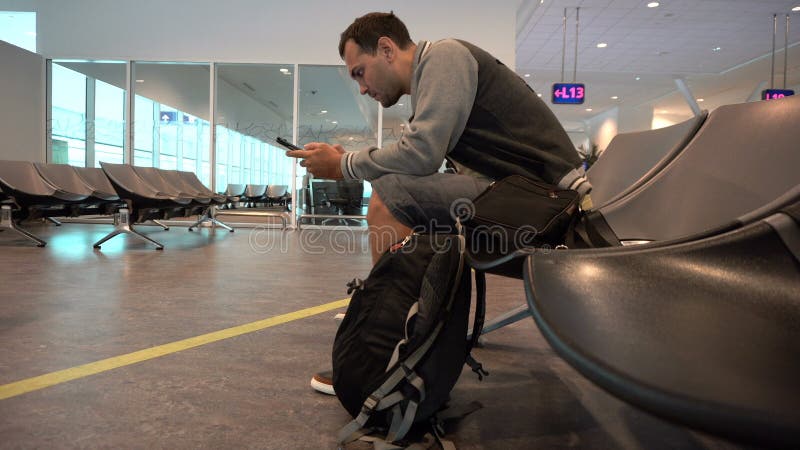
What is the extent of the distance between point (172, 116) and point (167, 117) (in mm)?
93

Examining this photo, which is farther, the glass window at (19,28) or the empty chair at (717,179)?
the glass window at (19,28)

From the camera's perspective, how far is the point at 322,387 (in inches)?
47.8

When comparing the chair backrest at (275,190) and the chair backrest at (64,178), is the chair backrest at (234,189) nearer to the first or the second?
the chair backrest at (275,190)

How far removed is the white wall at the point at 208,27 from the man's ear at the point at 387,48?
6447 millimetres

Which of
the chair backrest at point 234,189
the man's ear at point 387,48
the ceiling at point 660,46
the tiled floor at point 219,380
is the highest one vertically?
the ceiling at point 660,46

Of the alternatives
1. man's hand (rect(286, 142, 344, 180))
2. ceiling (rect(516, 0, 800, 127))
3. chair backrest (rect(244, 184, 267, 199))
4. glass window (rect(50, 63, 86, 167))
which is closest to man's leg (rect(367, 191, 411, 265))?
man's hand (rect(286, 142, 344, 180))

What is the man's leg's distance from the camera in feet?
4.02

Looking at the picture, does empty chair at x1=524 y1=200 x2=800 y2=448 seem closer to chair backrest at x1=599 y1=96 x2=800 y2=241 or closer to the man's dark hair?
chair backrest at x1=599 y1=96 x2=800 y2=241

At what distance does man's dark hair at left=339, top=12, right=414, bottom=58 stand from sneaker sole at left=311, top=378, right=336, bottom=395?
869 mm

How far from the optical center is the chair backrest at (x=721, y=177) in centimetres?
91

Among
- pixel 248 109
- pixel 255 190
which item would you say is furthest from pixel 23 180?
pixel 255 190

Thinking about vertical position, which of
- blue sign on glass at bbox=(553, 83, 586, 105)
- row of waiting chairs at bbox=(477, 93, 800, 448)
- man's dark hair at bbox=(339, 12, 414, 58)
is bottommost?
row of waiting chairs at bbox=(477, 93, 800, 448)

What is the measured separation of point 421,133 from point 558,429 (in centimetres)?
73

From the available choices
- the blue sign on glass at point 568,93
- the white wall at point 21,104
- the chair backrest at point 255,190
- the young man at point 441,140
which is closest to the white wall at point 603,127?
the blue sign on glass at point 568,93
